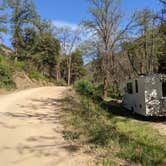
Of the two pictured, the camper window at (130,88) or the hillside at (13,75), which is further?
the hillside at (13,75)

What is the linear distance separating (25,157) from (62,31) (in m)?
61.1

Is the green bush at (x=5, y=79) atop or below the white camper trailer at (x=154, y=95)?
atop

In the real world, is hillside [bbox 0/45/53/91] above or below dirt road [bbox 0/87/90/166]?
above

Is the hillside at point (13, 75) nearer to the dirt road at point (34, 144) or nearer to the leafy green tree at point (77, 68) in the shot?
the dirt road at point (34, 144)

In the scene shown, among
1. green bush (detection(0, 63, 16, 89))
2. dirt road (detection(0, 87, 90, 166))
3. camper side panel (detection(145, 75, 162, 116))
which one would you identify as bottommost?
dirt road (detection(0, 87, 90, 166))

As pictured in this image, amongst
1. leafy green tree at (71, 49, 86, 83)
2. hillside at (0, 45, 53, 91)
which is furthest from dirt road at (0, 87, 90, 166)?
leafy green tree at (71, 49, 86, 83)

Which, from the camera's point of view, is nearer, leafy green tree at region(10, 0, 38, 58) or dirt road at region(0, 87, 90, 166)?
dirt road at region(0, 87, 90, 166)

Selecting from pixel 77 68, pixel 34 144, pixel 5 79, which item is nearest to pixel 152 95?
pixel 34 144

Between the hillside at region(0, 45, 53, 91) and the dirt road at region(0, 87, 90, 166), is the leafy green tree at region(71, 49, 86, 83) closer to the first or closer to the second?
the hillside at region(0, 45, 53, 91)

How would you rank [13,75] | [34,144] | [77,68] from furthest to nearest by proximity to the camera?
[77,68] < [13,75] < [34,144]

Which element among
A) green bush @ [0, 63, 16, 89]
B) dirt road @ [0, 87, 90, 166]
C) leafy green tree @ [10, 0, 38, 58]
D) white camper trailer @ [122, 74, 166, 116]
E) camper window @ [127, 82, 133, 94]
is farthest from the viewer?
leafy green tree @ [10, 0, 38, 58]

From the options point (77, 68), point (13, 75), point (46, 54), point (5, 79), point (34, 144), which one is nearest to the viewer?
point (34, 144)

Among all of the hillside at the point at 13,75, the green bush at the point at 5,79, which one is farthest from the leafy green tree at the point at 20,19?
the green bush at the point at 5,79

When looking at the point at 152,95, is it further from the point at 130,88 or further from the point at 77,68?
the point at 77,68
